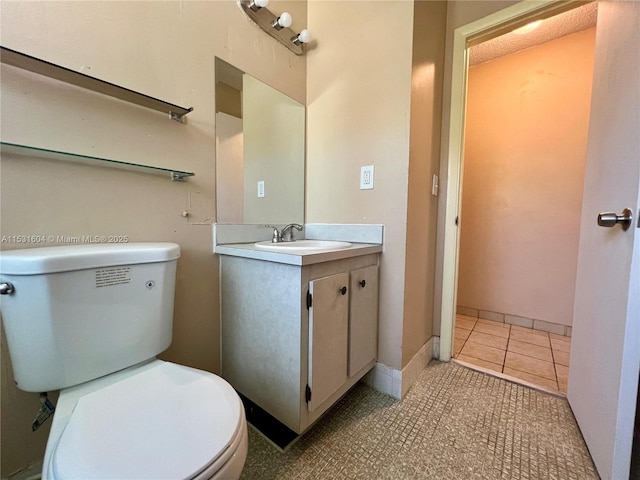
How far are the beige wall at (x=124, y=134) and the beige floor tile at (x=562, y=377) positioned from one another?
1.87 meters

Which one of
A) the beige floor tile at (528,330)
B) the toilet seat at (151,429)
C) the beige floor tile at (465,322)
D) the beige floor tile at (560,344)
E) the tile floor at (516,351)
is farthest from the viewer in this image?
the beige floor tile at (465,322)

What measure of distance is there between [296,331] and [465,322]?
2.06 meters

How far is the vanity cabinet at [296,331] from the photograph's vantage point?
967 millimetres

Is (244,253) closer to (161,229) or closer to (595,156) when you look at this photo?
(161,229)

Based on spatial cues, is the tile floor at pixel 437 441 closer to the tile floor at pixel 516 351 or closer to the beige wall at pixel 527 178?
the tile floor at pixel 516 351

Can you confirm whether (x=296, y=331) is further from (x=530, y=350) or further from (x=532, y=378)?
(x=530, y=350)

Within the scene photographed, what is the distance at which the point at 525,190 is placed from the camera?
2197mm

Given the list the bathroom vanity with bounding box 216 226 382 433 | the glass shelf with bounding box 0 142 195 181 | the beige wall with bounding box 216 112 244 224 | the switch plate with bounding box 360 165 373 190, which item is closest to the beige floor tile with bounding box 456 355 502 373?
the bathroom vanity with bounding box 216 226 382 433

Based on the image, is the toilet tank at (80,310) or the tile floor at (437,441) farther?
the tile floor at (437,441)

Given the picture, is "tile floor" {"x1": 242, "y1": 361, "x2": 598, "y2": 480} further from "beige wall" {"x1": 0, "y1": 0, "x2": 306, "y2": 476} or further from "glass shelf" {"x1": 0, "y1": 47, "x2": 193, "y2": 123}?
"glass shelf" {"x1": 0, "y1": 47, "x2": 193, "y2": 123}

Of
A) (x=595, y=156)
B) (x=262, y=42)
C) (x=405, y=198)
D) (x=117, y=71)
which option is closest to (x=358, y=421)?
(x=405, y=198)

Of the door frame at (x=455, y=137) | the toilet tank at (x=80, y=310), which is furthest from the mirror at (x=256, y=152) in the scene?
the door frame at (x=455, y=137)

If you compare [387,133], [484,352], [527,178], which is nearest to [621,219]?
[387,133]

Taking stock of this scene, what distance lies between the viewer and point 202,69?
3.82 feet
